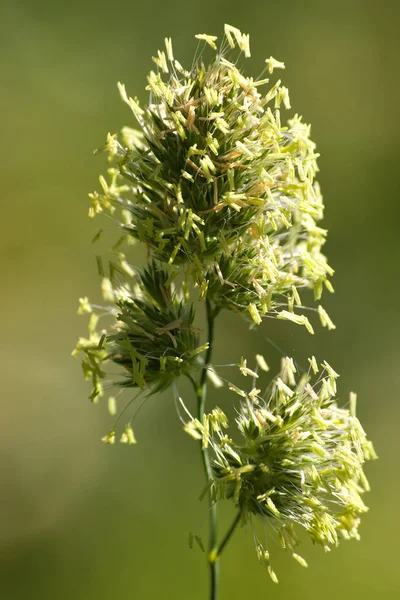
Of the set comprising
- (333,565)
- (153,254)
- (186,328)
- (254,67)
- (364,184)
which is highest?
(254,67)

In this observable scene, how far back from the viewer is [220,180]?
9.02 ft

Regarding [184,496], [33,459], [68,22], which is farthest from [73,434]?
[68,22]

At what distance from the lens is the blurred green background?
6457 mm

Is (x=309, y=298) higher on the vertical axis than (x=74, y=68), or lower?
lower

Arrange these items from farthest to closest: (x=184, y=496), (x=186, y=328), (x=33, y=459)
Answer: (x=33, y=459)
(x=184, y=496)
(x=186, y=328)

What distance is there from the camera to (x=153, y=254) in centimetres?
289

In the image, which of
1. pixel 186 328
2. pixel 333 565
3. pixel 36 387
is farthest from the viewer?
pixel 36 387

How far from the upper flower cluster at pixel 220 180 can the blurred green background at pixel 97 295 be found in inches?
156

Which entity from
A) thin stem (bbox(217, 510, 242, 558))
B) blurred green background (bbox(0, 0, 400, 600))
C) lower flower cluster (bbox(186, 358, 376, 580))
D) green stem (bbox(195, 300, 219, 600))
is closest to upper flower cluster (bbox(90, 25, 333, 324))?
green stem (bbox(195, 300, 219, 600))

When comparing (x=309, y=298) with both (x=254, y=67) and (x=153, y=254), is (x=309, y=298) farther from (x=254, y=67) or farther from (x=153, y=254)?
(x=153, y=254)

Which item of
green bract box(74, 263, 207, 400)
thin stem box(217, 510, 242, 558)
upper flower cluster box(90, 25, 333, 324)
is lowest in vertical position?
thin stem box(217, 510, 242, 558)

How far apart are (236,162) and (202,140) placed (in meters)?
0.16

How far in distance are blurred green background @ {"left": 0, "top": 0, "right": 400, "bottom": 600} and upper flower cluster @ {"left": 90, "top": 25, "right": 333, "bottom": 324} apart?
3970 mm

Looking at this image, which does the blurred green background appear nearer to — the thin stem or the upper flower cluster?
the thin stem
